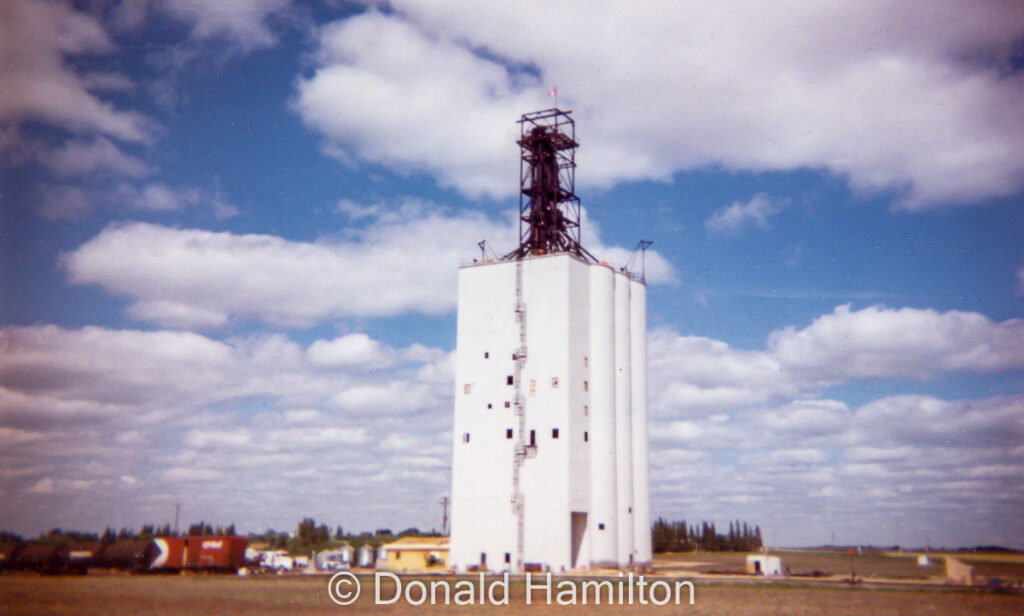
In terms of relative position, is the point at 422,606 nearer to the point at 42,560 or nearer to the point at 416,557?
the point at 416,557

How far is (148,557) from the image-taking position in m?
61.2

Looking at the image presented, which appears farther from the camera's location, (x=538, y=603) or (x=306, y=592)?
(x=306, y=592)

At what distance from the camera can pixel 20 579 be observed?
2164 inches

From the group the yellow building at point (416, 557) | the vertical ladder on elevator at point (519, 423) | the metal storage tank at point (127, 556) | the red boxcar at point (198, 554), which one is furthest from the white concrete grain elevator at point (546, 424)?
the metal storage tank at point (127, 556)

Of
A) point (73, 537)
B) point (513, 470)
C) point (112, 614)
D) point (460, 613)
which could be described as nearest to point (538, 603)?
point (460, 613)

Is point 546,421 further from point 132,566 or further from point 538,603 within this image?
point 132,566

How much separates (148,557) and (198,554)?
3.72 meters

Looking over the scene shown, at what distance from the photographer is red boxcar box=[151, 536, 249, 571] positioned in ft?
200

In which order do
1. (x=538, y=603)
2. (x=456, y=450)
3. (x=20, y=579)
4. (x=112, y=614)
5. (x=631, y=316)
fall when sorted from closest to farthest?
(x=112, y=614)
(x=538, y=603)
(x=20, y=579)
(x=456, y=450)
(x=631, y=316)

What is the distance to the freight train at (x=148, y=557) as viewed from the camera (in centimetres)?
6097

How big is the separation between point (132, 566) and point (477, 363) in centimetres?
3043

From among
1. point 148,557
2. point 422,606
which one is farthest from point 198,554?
point 422,606

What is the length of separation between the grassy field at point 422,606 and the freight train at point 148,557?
13253 millimetres

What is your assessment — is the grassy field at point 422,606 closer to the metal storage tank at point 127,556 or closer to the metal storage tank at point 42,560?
the metal storage tank at point 127,556
